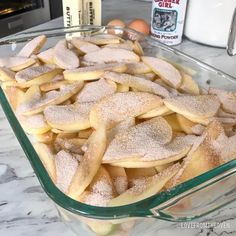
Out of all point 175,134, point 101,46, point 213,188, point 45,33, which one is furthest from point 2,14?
point 213,188

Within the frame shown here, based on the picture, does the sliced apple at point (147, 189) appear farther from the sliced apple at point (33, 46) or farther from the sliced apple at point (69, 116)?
the sliced apple at point (33, 46)

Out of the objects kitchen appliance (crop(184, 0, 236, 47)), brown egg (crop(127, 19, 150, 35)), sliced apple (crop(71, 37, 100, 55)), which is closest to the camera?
sliced apple (crop(71, 37, 100, 55))

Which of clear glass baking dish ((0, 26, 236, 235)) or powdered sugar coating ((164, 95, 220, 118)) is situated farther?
powdered sugar coating ((164, 95, 220, 118))

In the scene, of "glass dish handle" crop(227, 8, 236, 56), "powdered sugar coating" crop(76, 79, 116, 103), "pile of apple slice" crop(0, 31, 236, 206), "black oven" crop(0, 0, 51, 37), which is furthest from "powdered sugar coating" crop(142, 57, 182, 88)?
"black oven" crop(0, 0, 51, 37)

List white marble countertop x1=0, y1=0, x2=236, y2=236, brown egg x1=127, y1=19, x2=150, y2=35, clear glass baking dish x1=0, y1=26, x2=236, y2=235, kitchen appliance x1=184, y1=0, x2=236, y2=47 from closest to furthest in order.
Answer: clear glass baking dish x1=0, y1=26, x2=236, y2=235 → white marble countertop x1=0, y1=0, x2=236, y2=236 → kitchen appliance x1=184, y1=0, x2=236, y2=47 → brown egg x1=127, y1=19, x2=150, y2=35

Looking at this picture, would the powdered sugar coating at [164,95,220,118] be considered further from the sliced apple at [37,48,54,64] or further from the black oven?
the black oven

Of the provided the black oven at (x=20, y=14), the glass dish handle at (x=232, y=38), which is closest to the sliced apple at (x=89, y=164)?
the glass dish handle at (x=232, y=38)

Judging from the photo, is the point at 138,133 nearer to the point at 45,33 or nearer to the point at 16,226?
the point at 16,226
